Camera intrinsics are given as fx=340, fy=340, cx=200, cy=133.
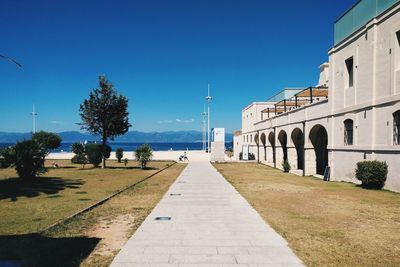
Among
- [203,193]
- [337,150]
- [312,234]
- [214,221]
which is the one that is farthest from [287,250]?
[337,150]

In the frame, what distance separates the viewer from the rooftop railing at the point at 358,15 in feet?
56.4

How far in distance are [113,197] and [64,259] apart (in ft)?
26.1

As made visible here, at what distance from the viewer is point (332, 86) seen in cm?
2278

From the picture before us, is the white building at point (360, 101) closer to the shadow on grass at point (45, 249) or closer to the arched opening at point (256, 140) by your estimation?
the shadow on grass at point (45, 249)

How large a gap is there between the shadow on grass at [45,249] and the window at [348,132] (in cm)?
1756

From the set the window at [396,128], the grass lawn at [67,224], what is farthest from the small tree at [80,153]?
the window at [396,128]

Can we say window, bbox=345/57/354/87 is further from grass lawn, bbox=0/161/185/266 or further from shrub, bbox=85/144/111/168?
shrub, bbox=85/144/111/168

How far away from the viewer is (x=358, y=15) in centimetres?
1939

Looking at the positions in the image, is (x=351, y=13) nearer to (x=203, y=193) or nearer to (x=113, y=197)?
(x=203, y=193)

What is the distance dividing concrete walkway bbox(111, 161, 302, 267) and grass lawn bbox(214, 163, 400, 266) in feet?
1.72

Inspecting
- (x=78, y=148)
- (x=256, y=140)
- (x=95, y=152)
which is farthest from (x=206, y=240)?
(x=256, y=140)

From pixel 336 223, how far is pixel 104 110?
82.8ft

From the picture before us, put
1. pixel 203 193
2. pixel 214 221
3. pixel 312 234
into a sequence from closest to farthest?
pixel 312 234 < pixel 214 221 < pixel 203 193

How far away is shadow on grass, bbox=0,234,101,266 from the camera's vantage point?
20.1 ft
